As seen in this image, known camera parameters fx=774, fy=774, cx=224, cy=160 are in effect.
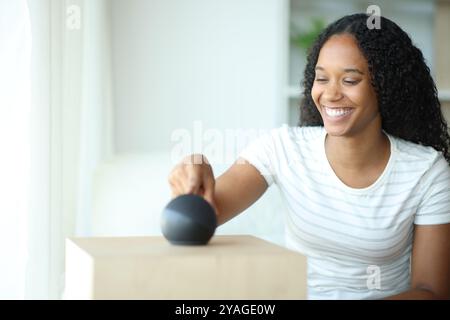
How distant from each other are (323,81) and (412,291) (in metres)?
0.50

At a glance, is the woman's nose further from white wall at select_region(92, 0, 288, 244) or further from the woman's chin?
white wall at select_region(92, 0, 288, 244)

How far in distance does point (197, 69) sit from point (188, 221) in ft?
7.84

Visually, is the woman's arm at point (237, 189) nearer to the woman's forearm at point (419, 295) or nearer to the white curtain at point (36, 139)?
the woman's forearm at point (419, 295)

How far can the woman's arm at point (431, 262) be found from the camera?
154 cm

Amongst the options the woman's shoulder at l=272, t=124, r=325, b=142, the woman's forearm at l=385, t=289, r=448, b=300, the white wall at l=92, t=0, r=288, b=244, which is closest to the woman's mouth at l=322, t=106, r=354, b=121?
the woman's shoulder at l=272, t=124, r=325, b=142

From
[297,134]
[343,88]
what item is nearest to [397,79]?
[343,88]

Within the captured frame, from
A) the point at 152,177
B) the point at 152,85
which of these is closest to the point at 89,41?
the point at 152,177

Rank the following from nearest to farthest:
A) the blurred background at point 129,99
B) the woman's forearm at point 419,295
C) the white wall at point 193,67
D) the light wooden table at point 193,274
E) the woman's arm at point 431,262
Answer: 1. the light wooden table at point 193,274
2. the woman's forearm at point 419,295
3. the woman's arm at point 431,262
4. the blurred background at point 129,99
5. the white wall at point 193,67

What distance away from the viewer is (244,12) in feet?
11.4

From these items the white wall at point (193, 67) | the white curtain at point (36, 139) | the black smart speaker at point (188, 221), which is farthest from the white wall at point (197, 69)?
the black smart speaker at point (188, 221)

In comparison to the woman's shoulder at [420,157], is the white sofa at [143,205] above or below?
below

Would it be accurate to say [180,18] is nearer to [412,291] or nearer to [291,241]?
[291,241]

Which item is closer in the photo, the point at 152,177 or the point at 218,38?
the point at 152,177

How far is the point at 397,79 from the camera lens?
1763mm
